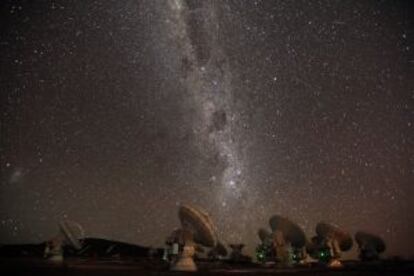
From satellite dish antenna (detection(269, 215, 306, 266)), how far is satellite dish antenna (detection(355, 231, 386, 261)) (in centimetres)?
1845

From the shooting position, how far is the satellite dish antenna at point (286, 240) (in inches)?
1618

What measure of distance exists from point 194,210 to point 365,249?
128 feet

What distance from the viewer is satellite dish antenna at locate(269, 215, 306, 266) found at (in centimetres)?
4111

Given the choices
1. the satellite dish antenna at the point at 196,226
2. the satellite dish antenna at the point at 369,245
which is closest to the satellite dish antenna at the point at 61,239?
the satellite dish antenna at the point at 196,226

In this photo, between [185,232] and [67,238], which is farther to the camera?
[67,238]

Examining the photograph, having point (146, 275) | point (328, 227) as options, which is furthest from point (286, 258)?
point (146, 275)

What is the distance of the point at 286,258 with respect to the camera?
136 ft

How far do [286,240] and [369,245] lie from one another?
77.8 ft

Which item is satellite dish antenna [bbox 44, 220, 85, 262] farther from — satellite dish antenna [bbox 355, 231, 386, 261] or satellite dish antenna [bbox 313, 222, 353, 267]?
satellite dish antenna [bbox 355, 231, 386, 261]

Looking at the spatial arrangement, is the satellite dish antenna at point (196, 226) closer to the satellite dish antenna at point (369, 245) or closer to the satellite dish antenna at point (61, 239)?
the satellite dish antenna at point (61, 239)

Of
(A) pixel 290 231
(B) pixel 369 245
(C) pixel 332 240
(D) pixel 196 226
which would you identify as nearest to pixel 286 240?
(A) pixel 290 231

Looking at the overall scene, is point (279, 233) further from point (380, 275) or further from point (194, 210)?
point (380, 275)

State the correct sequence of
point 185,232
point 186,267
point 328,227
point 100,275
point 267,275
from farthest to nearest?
point 328,227
point 185,232
point 186,267
point 267,275
point 100,275

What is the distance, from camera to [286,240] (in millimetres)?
45500
